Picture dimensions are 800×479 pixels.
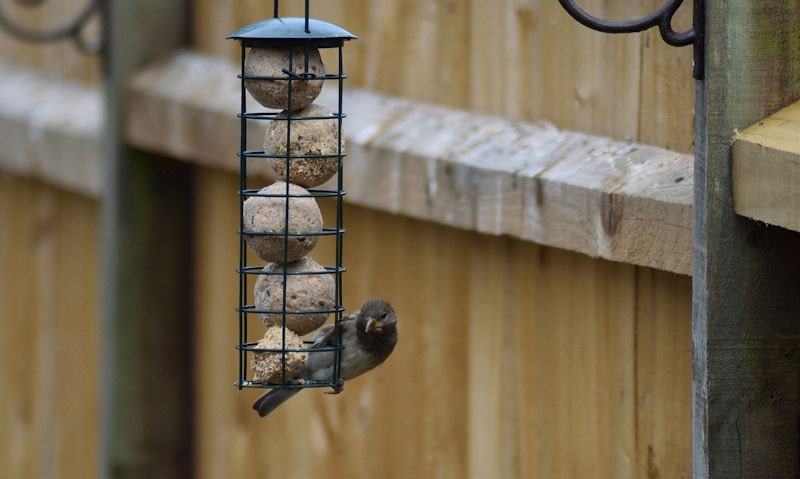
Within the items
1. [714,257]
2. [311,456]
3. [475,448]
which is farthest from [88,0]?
[714,257]

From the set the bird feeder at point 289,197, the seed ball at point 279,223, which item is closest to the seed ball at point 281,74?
the bird feeder at point 289,197

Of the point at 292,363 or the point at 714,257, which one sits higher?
the point at 714,257

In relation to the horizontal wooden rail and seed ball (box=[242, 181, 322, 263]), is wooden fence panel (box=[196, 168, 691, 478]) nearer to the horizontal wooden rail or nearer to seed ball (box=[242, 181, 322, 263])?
the horizontal wooden rail

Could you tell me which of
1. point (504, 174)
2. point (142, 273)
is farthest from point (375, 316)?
point (142, 273)

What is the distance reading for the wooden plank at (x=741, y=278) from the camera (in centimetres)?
180

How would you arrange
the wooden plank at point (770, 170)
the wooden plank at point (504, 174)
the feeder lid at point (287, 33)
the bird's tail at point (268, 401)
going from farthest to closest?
the bird's tail at point (268, 401) < the wooden plank at point (504, 174) < the feeder lid at point (287, 33) < the wooden plank at point (770, 170)

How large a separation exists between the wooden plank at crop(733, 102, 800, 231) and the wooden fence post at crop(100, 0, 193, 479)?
2.53 metres

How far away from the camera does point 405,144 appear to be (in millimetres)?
2945

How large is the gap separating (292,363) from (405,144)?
0.86 meters

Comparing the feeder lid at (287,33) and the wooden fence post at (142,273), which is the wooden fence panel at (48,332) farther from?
the feeder lid at (287,33)

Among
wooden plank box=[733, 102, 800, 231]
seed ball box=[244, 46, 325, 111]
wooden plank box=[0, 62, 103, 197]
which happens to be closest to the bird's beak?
seed ball box=[244, 46, 325, 111]

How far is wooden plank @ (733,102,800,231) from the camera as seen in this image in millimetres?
1682

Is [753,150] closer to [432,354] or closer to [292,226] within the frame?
[292,226]

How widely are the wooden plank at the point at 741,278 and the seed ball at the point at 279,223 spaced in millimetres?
675
